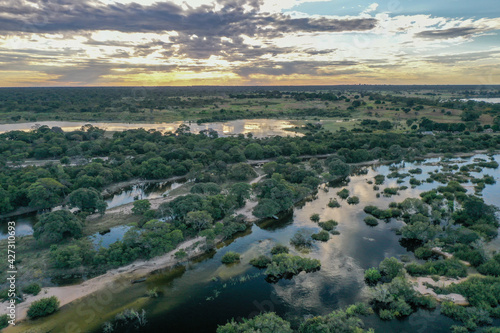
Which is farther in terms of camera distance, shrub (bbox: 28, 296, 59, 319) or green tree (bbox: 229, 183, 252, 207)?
green tree (bbox: 229, 183, 252, 207)

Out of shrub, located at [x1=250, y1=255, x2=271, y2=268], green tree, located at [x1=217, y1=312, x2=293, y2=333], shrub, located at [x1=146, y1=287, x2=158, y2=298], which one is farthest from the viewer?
shrub, located at [x1=250, y1=255, x2=271, y2=268]

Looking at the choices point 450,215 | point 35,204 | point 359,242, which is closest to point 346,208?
point 359,242

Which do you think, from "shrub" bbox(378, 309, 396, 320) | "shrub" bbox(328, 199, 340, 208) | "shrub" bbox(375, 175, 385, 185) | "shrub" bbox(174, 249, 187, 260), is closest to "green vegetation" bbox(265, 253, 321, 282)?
"shrub" bbox(378, 309, 396, 320)

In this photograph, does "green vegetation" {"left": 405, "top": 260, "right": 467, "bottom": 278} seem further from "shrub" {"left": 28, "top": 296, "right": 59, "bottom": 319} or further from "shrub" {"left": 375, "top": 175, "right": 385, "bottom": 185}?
"shrub" {"left": 28, "top": 296, "right": 59, "bottom": 319}

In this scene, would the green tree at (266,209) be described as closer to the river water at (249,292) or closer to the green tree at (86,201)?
the river water at (249,292)

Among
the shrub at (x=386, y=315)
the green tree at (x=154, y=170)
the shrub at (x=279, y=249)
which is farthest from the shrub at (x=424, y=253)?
the green tree at (x=154, y=170)

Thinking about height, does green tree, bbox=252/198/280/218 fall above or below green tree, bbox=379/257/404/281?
above
